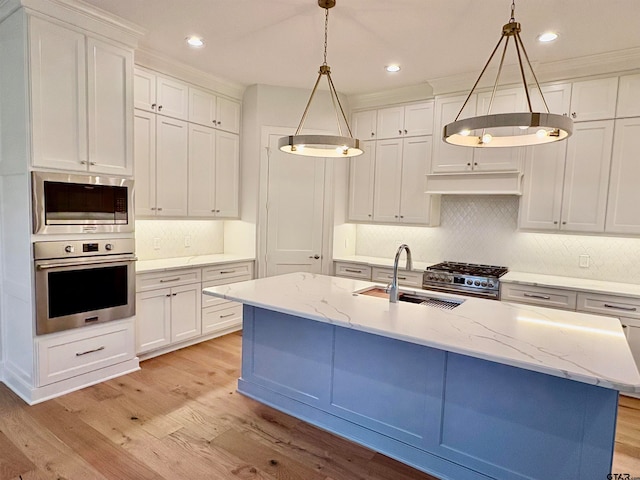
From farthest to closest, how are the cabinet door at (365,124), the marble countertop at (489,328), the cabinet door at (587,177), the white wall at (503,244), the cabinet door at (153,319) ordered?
the cabinet door at (365,124), the white wall at (503,244), the cabinet door at (153,319), the cabinet door at (587,177), the marble countertop at (489,328)

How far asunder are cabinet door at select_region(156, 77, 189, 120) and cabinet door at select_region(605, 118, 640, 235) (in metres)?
4.02

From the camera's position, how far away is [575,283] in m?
3.45

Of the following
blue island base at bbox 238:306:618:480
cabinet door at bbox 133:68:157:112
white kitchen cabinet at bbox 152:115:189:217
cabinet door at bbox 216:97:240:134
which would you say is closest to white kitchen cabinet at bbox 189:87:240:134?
cabinet door at bbox 216:97:240:134

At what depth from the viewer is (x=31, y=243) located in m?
2.68

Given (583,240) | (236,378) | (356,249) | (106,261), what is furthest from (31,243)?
(583,240)

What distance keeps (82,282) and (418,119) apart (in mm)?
3638

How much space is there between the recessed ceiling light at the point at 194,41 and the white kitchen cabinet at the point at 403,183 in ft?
7.24

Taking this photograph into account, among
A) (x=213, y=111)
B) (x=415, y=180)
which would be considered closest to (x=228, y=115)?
(x=213, y=111)

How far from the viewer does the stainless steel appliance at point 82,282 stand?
9.02 ft

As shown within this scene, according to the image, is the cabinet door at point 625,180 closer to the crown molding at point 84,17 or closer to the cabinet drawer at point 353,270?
the cabinet drawer at point 353,270

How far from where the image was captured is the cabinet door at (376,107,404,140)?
14.6 feet

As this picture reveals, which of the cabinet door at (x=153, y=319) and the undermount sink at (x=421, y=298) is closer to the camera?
the undermount sink at (x=421, y=298)

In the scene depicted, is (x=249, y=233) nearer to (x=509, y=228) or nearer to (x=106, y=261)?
(x=106, y=261)

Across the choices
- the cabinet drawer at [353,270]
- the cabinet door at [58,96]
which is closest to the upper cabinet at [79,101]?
the cabinet door at [58,96]
